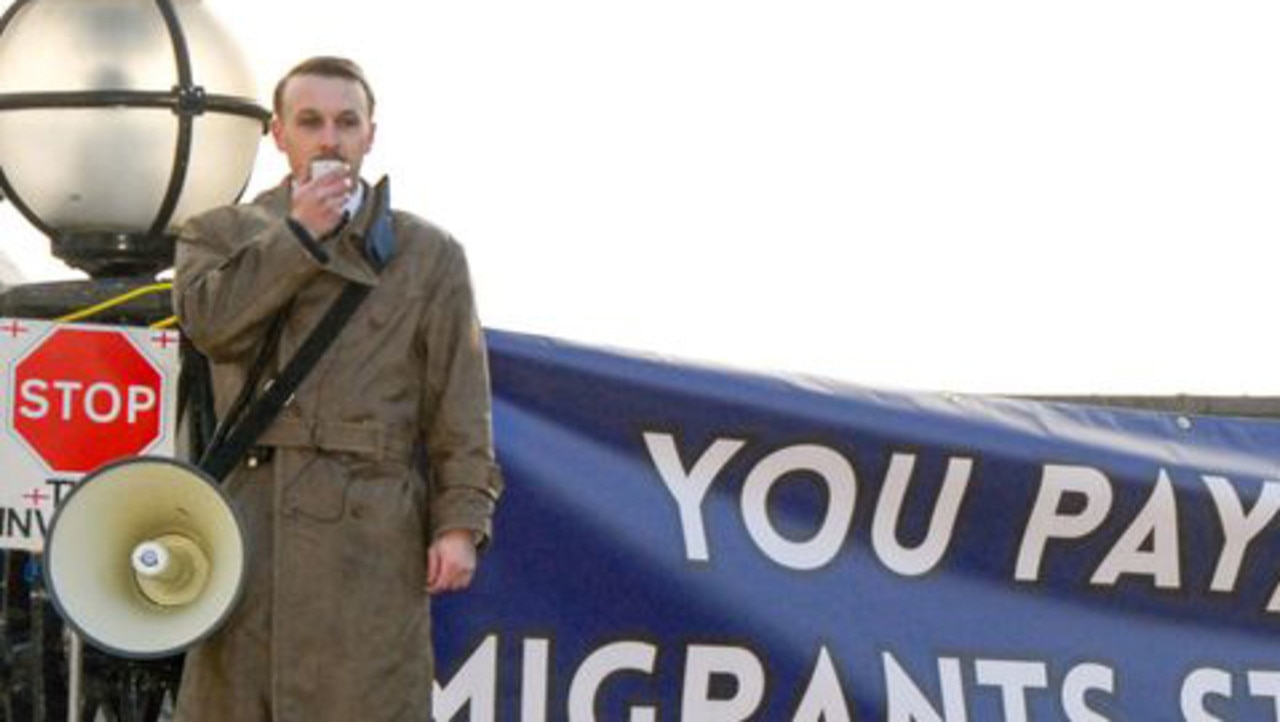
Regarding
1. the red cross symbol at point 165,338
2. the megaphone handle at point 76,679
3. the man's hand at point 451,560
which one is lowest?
the megaphone handle at point 76,679

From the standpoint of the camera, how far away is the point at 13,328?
255 inches

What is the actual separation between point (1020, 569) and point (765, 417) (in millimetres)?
750

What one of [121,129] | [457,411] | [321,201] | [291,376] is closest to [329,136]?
[321,201]

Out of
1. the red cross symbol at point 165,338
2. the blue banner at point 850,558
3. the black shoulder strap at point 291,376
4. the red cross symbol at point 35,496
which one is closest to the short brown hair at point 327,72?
the black shoulder strap at point 291,376

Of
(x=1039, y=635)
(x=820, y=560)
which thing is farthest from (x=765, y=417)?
(x=1039, y=635)

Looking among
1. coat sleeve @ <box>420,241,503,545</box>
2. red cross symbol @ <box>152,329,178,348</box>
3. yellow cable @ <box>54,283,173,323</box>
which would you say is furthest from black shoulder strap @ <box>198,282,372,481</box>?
yellow cable @ <box>54,283,173,323</box>

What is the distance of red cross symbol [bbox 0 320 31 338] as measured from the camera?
21.2ft

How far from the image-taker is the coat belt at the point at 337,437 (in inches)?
231

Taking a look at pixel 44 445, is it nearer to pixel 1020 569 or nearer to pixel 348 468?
pixel 348 468

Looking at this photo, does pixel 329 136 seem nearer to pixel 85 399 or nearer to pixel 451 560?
pixel 451 560

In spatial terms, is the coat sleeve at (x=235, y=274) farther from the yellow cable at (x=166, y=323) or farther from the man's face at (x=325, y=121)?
the yellow cable at (x=166, y=323)

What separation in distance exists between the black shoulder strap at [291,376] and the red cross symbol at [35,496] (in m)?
0.65

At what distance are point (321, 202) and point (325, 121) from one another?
0.18m

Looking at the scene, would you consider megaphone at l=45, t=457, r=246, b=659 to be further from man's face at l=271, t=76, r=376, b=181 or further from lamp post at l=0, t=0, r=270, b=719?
lamp post at l=0, t=0, r=270, b=719
